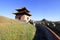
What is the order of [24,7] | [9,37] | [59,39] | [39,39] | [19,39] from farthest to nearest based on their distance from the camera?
1. [24,7]
2. [39,39]
3. [19,39]
4. [9,37]
5. [59,39]

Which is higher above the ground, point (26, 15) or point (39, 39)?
point (26, 15)

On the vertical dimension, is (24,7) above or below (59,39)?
above

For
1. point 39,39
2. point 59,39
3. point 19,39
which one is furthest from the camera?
point 39,39

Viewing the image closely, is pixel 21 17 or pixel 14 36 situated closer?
pixel 14 36

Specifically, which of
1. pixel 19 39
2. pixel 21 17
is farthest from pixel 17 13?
pixel 19 39

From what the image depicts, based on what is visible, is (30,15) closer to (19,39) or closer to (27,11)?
(27,11)

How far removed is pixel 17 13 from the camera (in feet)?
184

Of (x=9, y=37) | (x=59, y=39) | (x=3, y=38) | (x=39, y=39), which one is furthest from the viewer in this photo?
(x=39, y=39)

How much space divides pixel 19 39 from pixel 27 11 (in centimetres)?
4081

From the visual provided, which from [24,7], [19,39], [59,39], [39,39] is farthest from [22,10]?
[59,39]

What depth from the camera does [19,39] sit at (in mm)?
15617

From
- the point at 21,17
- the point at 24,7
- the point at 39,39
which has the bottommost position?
the point at 39,39

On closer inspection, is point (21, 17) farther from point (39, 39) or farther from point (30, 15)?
point (39, 39)

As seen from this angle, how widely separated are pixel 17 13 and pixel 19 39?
134ft
